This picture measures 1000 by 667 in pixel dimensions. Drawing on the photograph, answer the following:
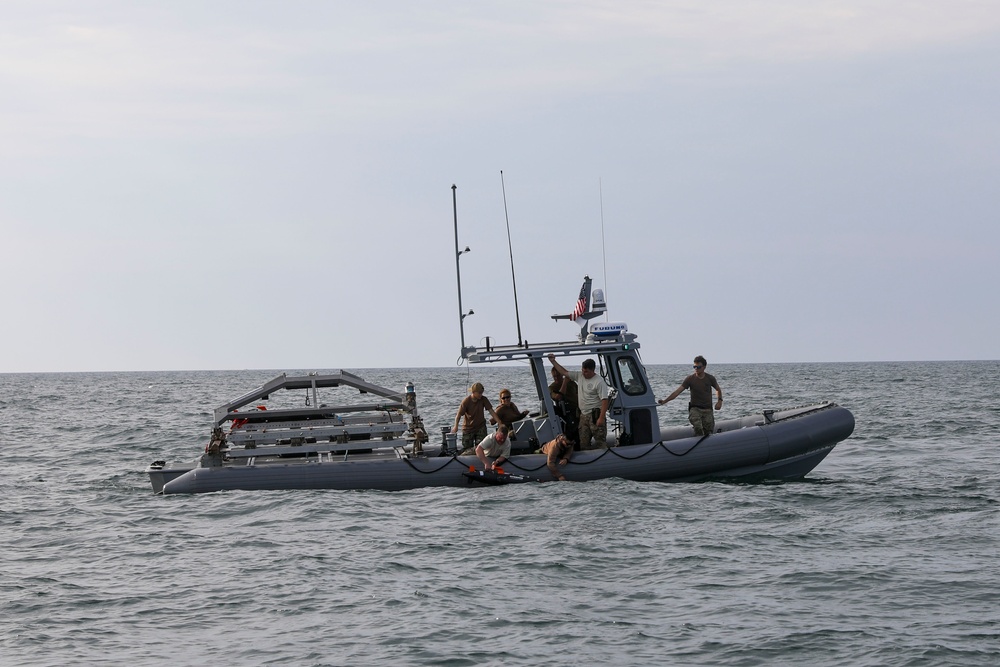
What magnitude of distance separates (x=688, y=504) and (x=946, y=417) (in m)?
22.3

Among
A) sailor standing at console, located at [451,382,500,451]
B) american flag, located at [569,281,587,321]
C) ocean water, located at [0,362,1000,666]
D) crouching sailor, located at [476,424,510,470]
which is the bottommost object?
ocean water, located at [0,362,1000,666]

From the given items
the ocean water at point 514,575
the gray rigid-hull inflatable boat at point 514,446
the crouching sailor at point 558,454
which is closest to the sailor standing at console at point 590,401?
the gray rigid-hull inflatable boat at point 514,446

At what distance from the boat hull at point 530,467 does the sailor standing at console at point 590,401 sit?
0.23 m

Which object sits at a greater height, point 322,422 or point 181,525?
point 322,422

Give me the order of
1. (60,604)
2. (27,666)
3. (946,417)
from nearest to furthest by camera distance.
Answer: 1. (27,666)
2. (60,604)
3. (946,417)

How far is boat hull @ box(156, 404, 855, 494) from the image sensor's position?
14867 millimetres

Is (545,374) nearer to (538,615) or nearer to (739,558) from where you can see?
(739,558)

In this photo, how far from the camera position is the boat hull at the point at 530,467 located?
1487cm

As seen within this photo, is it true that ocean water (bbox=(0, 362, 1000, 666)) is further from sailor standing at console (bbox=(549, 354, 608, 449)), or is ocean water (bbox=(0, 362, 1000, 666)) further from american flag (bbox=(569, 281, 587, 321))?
american flag (bbox=(569, 281, 587, 321))

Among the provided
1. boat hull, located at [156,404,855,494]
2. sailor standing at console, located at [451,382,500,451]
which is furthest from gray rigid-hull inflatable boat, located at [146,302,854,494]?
sailor standing at console, located at [451,382,500,451]

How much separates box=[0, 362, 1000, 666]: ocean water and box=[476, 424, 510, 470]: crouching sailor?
1.39 feet

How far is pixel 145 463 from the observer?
22047mm

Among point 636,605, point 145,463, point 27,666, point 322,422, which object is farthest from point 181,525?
point 145,463

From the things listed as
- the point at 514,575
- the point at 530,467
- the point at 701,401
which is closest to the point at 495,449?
the point at 530,467
